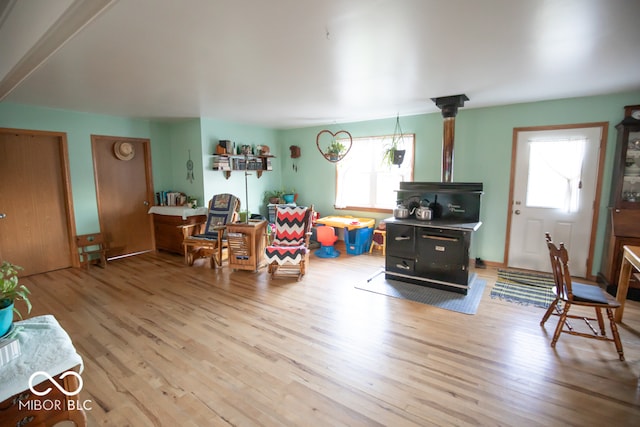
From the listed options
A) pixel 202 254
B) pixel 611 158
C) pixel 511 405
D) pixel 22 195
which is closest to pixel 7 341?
pixel 511 405

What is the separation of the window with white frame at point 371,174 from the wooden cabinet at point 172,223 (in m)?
2.62

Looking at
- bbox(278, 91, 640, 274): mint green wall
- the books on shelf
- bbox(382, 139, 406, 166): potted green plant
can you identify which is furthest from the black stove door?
the books on shelf

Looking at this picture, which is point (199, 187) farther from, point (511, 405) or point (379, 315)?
point (511, 405)

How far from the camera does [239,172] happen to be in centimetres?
582

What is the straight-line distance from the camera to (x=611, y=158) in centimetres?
375

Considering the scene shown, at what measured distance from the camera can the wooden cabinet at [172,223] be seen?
196 inches

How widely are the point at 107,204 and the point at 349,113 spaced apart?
4.17 metres

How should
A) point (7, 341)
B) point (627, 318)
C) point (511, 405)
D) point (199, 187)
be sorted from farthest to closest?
1. point (199, 187)
2. point (627, 318)
3. point (511, 405)
4. point (7, 341)

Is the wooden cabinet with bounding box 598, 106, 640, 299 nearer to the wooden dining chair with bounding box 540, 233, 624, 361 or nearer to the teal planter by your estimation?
the wooden dining chair with bounding box 540, 233, 624, 361

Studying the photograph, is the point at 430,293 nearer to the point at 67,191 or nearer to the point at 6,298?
the point at 6,298

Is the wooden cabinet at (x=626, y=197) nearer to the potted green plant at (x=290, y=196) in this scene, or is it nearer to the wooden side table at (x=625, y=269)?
the wooden side table at (x=625, y=269)

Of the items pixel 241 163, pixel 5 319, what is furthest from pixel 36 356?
pixel 241 163

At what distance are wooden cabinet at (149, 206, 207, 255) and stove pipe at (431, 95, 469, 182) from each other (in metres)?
3.79

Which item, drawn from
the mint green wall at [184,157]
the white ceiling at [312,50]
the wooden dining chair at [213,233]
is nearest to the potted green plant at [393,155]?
the white ceiling at [312,50]
